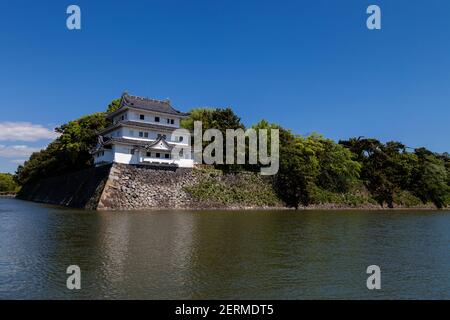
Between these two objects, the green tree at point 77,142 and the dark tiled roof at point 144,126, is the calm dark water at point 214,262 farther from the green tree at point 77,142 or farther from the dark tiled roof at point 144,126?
the green tree at point 77,142

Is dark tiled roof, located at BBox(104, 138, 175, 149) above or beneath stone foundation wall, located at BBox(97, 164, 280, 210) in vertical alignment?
above

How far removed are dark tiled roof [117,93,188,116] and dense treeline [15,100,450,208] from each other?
7.37m

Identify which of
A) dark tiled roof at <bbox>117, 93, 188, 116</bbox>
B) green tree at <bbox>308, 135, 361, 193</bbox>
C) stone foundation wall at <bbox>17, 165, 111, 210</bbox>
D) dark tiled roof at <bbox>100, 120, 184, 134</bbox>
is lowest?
stone foundation wall at <bbox>17, 165, 111, 210</bbox>

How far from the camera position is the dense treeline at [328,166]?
5031cm

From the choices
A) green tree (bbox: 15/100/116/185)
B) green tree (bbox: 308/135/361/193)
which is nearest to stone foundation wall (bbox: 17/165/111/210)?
green tree (bbox: 15/100/116/185)

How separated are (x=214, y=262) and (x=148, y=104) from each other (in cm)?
3725

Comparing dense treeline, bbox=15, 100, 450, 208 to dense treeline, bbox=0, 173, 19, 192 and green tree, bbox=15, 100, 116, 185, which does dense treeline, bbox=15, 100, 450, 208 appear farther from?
dense treeline, bbox=0, 173, 19, 192

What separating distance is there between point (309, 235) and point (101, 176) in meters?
26.0

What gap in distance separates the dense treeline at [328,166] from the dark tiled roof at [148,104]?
7370mm

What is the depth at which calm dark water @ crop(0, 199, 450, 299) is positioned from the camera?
36.2ft

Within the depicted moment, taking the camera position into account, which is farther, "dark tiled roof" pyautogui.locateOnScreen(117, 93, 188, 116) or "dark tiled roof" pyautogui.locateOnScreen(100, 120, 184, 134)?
"dark tiled roof" pyautogui.locateOnScreen(117, 93, 188, 116)

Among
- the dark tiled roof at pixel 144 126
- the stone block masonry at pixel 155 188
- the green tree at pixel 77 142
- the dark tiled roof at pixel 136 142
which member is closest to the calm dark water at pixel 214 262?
the stone block masonry at pixel 155 188
